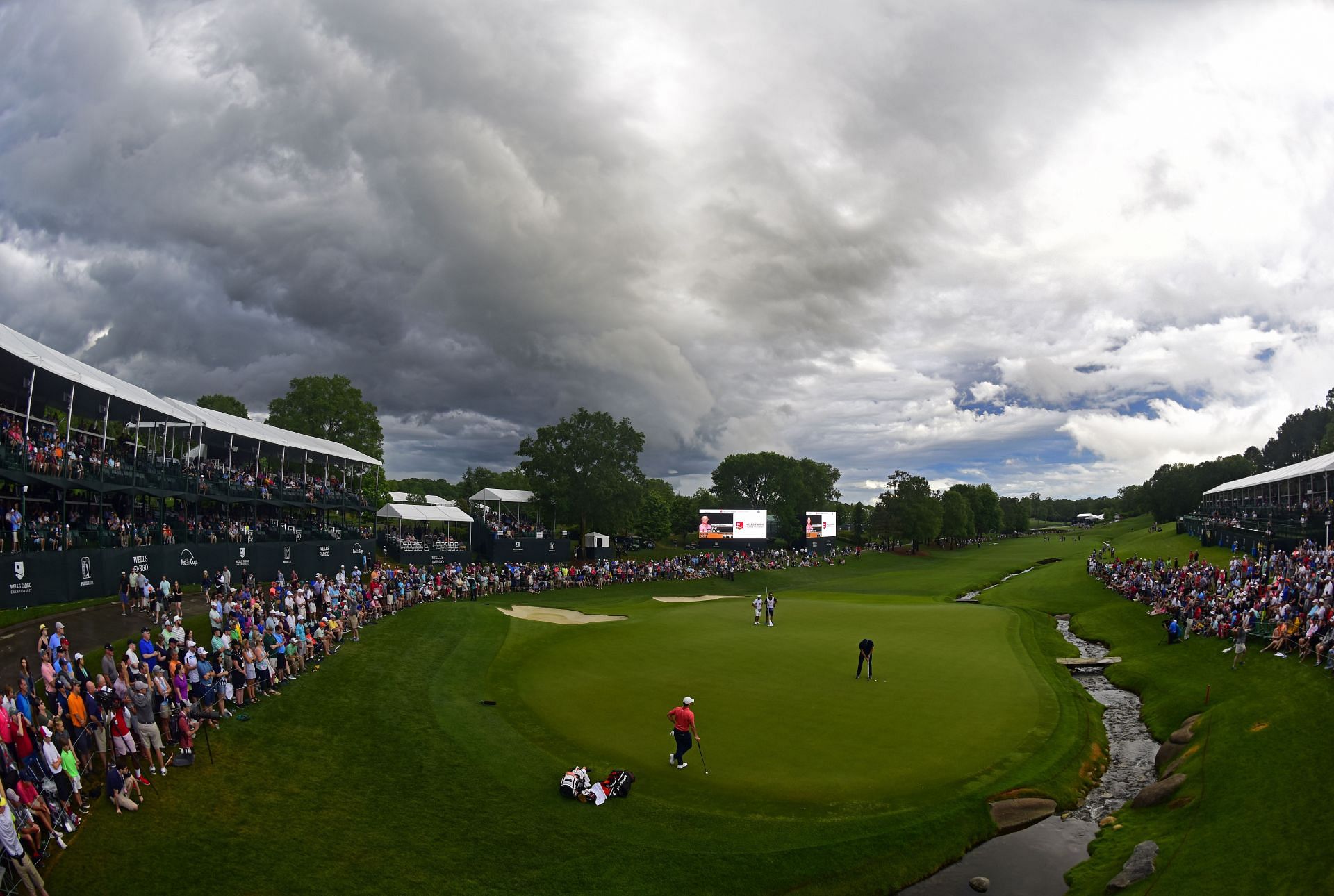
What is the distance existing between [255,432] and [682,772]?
42.8 m

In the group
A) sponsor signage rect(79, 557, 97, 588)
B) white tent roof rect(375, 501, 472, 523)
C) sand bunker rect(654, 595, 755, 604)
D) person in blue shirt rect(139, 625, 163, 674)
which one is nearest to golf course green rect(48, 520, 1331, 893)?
person in blue shirt rect(139, 625, 163, 674)

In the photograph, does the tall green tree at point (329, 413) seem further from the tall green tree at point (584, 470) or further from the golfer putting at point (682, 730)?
the golfer putting at point (682, 730)

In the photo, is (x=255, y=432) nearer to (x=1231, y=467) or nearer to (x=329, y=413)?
(x=329, y=413)

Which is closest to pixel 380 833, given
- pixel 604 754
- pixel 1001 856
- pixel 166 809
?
pixel 166 809

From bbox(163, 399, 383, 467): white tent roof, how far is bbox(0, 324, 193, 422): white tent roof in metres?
1.29

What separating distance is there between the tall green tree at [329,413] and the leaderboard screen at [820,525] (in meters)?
52.2

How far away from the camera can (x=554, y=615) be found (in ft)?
134

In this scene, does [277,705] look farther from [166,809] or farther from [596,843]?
[596,843]

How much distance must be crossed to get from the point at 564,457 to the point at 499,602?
32.7 metres

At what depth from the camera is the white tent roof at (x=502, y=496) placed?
75500 millimetres

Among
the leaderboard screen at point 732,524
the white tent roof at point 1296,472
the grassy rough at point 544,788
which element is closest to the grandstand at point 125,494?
the grassy rough at point 544,788

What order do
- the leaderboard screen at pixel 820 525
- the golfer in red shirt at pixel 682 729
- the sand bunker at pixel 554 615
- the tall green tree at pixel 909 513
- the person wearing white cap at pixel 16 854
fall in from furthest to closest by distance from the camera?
1. the tall green tree at pixel 909 513
2. the leaderboard screen at pixel 820 525
3. the sand bunker at pixel 554 615
4. the golfer in red shirt at pixel 682 729
5. the person wearing white cap at pixel 16 854

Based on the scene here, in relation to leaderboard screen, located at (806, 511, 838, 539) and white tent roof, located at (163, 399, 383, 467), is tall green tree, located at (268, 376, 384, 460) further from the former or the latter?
leaderboard screen, located at (806, 511, 838, 539)

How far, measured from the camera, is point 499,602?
45.6 m
